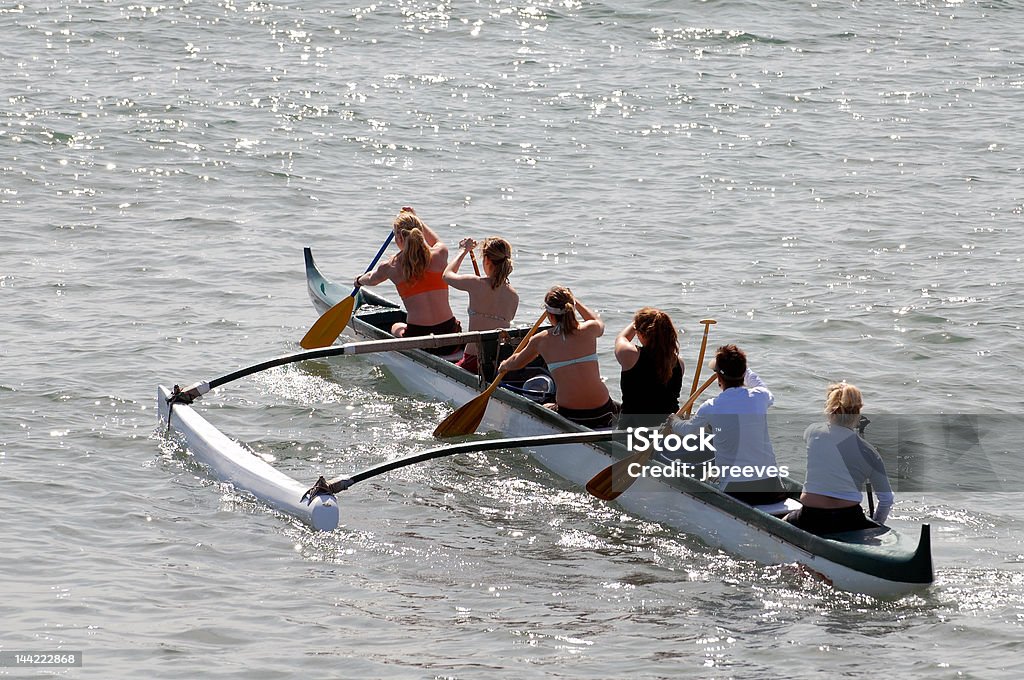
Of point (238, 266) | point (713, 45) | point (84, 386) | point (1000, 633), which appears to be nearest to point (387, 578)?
point (1000, 633)

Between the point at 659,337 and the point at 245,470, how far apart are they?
350cm

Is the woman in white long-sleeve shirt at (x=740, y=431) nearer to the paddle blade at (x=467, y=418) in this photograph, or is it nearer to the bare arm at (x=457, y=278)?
the paddle blade at (x=467, y=418)

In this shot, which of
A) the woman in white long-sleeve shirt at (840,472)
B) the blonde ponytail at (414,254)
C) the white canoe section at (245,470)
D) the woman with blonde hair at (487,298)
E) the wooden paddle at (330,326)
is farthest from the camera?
the wooden paddle at (330,326)

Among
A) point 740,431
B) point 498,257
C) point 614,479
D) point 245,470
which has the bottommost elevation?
point 245,470

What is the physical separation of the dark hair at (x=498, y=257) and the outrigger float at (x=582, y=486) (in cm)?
61

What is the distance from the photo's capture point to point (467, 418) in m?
11.5

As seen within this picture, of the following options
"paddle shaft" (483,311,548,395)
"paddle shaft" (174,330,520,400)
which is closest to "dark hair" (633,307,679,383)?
"paddle shaft" (483,311,548,395)

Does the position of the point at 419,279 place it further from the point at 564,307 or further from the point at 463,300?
the point at 463,300

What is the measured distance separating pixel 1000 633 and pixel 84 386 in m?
8.69

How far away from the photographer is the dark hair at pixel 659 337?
32.5 ft

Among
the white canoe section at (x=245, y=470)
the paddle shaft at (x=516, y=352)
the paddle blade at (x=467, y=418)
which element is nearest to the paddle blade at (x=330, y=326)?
the white canoe section at (x=245, y=470)

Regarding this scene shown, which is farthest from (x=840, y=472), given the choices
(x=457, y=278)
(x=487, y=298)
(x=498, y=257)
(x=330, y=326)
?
(x=330, y=326)

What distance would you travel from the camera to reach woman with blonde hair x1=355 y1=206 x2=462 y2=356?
13.1 m

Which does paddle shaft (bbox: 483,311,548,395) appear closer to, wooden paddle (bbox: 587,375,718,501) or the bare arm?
the bare arm
